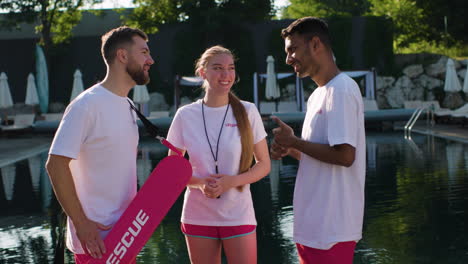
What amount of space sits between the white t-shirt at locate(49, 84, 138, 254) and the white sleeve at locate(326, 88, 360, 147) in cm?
90

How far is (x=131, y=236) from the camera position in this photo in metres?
2.86

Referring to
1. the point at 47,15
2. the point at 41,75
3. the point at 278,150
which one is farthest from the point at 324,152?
the point at 47,15

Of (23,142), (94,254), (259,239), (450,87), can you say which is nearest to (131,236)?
(94,254)

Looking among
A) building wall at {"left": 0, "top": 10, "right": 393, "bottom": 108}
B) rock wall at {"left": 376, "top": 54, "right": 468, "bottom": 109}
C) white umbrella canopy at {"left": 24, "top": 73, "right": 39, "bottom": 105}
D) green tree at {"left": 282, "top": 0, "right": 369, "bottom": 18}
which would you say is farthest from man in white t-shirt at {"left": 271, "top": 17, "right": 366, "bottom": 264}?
green tree at {"left": 282, "top": 0, "right": 369, "bottom": 18}

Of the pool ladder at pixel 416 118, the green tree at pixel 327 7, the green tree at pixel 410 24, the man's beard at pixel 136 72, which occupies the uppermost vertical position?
the green tree at pixel 327 7

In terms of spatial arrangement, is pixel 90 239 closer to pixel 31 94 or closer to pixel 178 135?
pixel 178 135

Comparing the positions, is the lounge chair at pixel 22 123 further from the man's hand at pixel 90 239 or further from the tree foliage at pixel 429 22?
the man's hand at pixel 90 239

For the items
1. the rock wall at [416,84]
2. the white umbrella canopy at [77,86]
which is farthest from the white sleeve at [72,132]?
the rock wall at [416,84]

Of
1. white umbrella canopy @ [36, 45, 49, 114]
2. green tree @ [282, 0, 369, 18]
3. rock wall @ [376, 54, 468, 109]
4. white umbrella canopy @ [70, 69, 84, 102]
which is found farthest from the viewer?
green tree @ [282, 0, 369, 18]

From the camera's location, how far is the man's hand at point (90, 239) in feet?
9.20

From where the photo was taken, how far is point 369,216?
7449 millimetres

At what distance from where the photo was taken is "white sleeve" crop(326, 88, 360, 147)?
111 inches

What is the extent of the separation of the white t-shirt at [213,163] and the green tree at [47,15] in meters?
29.0

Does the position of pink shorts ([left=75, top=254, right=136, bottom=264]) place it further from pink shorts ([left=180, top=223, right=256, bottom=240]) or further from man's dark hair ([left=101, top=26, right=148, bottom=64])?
man's dark hair ([left=101, top=26, right=148, bottom=64])
